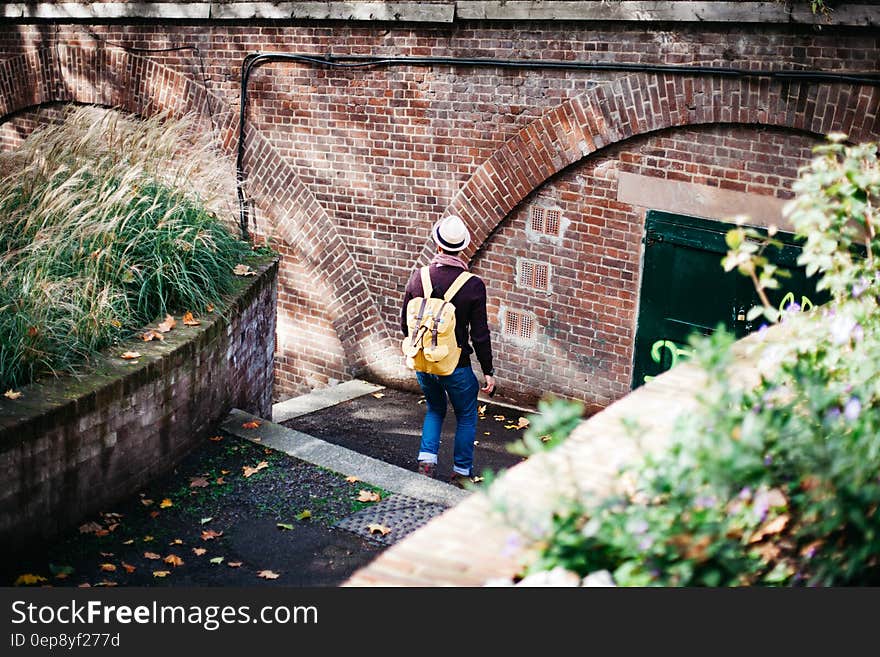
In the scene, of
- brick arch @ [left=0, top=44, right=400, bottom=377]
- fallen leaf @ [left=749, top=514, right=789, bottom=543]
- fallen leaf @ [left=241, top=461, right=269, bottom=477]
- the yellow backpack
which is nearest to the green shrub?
fallen leaf @ [left=749, top=514, right=789, bottom=543]

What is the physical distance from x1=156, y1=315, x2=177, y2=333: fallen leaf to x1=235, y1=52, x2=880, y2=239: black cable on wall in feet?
7.44

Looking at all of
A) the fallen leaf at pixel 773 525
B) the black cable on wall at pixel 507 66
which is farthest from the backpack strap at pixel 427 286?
the fallen leaf at pixel 773 525

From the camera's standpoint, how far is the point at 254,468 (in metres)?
6.64

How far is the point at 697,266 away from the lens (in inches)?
341

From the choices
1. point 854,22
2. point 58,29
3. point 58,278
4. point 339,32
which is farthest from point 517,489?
point 58,29

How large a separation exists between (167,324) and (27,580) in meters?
2.27

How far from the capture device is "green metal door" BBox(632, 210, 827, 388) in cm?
845

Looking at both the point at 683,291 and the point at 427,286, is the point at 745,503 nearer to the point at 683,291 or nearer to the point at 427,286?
the point at 427,286

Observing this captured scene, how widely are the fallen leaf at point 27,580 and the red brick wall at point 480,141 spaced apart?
581cm

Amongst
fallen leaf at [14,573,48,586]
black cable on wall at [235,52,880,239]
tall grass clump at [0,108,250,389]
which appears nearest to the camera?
fallen leaf at [14,573,48,586]

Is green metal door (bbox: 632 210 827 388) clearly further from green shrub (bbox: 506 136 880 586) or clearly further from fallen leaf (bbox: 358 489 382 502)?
green shrub (bbox: 506 136 880 586)

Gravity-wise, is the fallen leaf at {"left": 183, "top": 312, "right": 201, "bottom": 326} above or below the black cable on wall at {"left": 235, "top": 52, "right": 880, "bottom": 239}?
below

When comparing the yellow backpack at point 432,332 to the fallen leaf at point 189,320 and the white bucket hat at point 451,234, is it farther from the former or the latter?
the fallen leaf at point 189,320

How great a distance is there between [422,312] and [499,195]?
365cm
